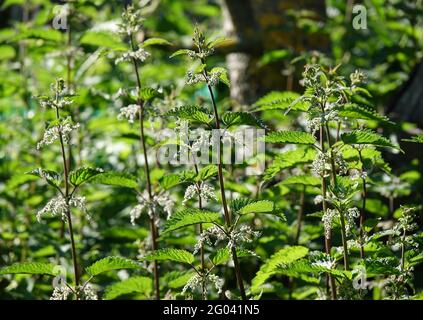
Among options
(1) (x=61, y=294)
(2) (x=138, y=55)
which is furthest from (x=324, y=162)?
(1) (x=61, y=294)

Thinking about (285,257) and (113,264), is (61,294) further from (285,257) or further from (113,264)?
(285,257)

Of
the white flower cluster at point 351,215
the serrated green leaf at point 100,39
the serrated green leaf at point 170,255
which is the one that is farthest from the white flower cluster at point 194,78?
the serrated green leaf at point 100,39

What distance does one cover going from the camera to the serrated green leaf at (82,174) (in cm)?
327

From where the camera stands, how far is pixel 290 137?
3.15 m

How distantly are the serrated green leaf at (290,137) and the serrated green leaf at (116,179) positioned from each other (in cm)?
84

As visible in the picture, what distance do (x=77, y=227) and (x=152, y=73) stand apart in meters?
1.61

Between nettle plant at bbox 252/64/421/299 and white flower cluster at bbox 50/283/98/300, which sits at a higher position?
nettle plant at bbox 252/64/421/299

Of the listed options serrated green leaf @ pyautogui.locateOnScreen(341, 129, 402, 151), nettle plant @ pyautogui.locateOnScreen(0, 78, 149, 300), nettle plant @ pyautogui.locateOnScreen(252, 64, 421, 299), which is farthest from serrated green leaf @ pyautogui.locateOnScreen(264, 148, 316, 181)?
nettle plant @ pyautogui.locateOnScreen(0, 78, 149, 300)

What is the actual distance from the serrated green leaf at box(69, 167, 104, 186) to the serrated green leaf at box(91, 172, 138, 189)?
3.4 inches

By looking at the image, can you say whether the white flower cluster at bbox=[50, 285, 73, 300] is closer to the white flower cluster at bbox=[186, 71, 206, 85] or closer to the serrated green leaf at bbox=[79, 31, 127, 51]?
the white flower cluster at bbox=[186, 71, 206, 85]

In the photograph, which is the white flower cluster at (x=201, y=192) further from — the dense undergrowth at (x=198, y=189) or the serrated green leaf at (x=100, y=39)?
the serrated green leaf at (x=100, y=39)

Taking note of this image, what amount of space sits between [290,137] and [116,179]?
0.97 meters

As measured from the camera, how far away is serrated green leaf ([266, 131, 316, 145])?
3.13 m
